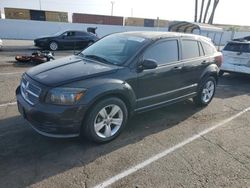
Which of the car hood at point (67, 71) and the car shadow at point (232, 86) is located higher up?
the car hood at point (67, 71)

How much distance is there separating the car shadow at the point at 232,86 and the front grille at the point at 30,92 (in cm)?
514

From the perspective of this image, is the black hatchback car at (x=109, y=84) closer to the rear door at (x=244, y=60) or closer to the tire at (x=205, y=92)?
the tire at (x=205, y=92)

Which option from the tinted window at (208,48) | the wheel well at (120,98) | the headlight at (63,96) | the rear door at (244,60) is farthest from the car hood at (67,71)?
the rear door at (244,60)

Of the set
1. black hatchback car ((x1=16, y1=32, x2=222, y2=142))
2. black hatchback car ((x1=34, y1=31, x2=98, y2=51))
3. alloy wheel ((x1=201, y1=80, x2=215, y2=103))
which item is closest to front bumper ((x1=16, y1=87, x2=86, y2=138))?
black hatchback car ((x1=16, y1=32, x2=222, y2=142))

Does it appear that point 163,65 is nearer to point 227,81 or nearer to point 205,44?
point 205,44

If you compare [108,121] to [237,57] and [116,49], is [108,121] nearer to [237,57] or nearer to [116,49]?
[116,49]

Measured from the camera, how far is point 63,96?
10.8 feet

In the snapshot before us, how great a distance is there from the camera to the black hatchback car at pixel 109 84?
3.33 m

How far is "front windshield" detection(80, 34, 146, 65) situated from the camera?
4117mm

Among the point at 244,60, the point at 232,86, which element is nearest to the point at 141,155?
the point at 232,86

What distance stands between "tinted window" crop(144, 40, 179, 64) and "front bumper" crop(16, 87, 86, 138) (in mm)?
1616

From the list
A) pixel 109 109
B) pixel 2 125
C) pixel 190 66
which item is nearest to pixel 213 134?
pixel 190 66

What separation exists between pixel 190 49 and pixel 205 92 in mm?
1237

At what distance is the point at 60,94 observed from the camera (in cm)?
329
